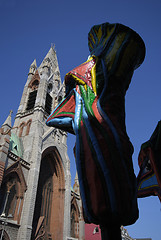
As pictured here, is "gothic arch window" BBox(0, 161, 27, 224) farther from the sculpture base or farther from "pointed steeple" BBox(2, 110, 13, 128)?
the sculpture base

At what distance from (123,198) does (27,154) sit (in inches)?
704

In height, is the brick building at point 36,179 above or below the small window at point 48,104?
below

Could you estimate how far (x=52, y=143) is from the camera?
22703mm

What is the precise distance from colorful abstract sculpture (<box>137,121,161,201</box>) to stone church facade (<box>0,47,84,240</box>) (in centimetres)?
1004

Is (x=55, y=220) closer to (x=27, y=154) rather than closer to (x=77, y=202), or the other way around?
(x=77, y=202)

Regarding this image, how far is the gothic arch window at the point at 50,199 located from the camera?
18.5 meters

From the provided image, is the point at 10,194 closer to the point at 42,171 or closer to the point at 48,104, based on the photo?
the point at 42,171

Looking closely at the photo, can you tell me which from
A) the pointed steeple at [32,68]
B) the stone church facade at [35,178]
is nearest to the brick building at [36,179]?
the stone church facade at [35,178]

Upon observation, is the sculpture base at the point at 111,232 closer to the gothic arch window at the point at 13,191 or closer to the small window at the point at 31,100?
the gothic arch window at the point at 13,191

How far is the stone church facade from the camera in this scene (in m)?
14.9

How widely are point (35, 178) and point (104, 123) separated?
1562cm

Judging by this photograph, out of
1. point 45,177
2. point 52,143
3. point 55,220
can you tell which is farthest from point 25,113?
point 55,220

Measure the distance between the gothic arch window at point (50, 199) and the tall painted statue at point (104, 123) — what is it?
1748 centimetres

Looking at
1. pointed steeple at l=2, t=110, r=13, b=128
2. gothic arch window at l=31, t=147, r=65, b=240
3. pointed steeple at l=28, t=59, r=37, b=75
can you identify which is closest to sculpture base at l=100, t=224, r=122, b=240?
pointed steeple at l=2, t=110, r=13, b=128
